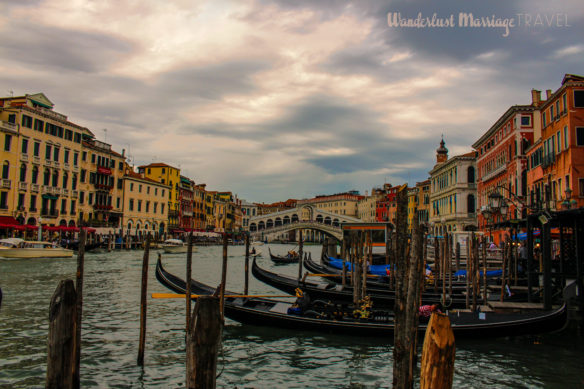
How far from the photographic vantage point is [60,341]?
101 inches

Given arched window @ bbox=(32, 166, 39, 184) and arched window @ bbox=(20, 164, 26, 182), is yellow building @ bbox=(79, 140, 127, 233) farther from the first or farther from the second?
arched window @ bbox=(20, 164, 26, 182)

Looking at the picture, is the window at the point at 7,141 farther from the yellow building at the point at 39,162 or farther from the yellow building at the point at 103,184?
the yellow building at the point at 103,184

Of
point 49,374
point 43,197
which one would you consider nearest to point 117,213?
point 43,197

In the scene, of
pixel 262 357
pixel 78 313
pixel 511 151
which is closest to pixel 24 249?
pixel 262 357

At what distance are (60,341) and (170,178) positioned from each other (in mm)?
41084

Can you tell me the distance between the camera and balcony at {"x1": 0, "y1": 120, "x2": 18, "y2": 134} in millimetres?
20953

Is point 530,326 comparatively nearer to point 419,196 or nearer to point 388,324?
point 388,324

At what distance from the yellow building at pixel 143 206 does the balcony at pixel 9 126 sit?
34.1 ft

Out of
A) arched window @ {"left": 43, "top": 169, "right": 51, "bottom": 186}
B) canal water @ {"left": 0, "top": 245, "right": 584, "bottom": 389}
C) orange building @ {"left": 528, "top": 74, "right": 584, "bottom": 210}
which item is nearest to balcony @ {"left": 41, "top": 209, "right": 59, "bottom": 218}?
arched window @ {"left": 43, "top": 169, "right": 51, "bottom": 186}

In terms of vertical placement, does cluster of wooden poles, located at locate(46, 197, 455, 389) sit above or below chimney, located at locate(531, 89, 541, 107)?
below

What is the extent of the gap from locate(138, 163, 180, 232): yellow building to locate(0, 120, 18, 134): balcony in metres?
20.4

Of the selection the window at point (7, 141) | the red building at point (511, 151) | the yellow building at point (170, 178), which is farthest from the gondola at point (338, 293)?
the yellow building at point (170, 178)

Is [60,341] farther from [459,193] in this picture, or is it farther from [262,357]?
[459,193]

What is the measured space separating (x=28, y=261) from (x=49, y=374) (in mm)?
17875
